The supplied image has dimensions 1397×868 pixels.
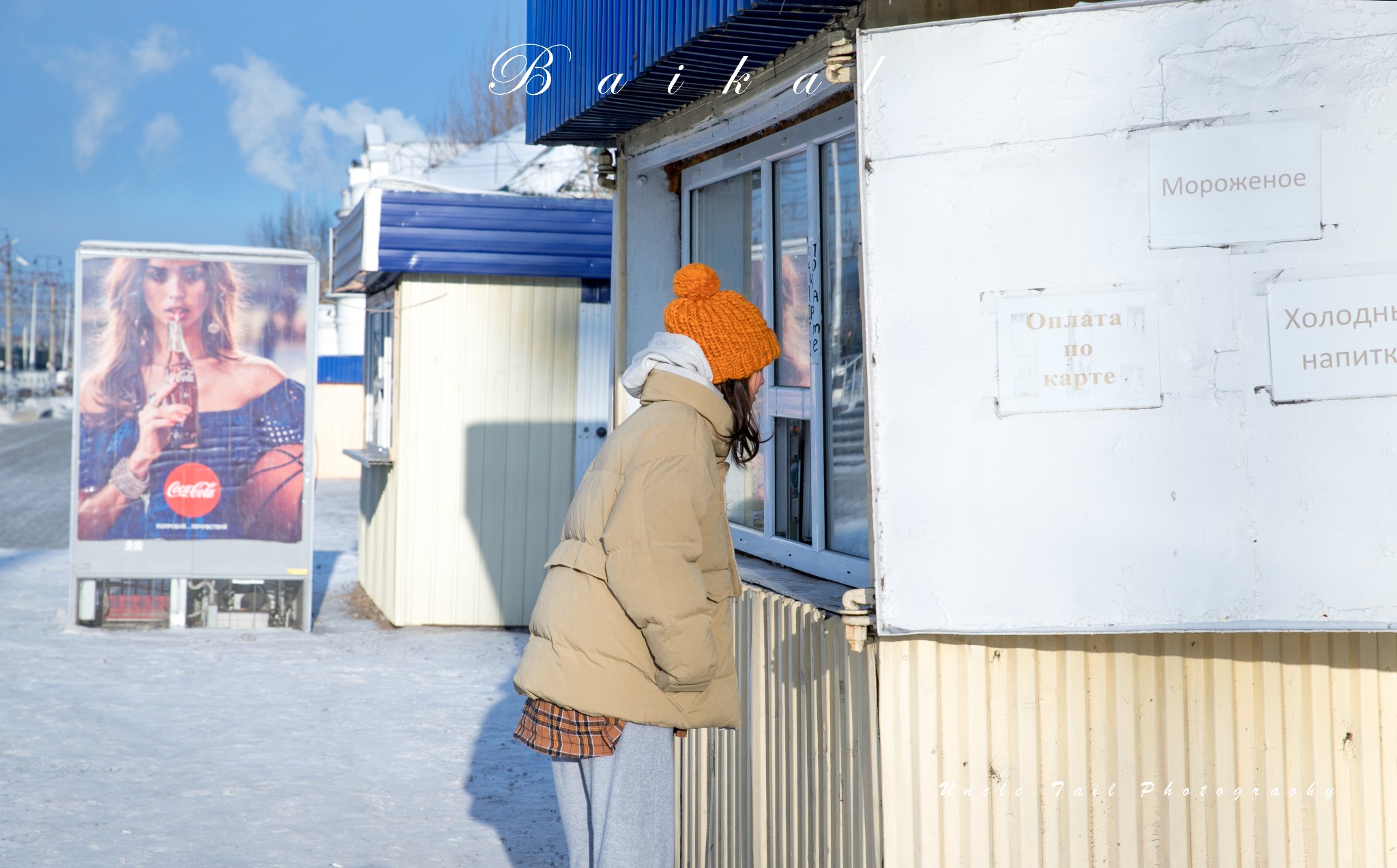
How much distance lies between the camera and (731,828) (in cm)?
353

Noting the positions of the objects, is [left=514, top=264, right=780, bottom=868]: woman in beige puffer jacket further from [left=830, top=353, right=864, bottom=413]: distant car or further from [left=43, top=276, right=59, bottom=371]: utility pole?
[left=43, top=276, right=59, bottom=371]: utility pole

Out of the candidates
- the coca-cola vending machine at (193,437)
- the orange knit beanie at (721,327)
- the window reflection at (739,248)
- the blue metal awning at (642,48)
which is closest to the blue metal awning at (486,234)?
the coca-cola vending machine at (193,437)

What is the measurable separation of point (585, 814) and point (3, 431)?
36.1m

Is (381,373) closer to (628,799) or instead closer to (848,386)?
(848,386)

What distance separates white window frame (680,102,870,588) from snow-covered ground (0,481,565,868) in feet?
4.57

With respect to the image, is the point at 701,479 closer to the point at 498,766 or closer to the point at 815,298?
the point at 815,298

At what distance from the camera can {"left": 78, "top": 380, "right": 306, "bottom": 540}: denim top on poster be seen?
7.66m

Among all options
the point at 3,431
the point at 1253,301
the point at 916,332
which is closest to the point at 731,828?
the point at 916,332

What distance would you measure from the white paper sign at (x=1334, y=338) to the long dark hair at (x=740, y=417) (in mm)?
1010

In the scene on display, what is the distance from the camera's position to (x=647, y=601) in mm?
2340

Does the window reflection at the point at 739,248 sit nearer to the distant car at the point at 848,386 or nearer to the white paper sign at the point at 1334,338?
the distant car at the point at 848,386

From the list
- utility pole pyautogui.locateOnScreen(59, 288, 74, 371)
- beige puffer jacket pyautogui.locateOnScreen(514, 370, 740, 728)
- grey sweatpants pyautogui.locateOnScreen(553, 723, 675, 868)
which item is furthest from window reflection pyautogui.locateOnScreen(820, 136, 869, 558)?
utility pole pyautogui.locateOnScreen(59, 288, 74, 371)

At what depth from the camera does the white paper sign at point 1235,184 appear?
218 cm

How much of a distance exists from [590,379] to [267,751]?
360 centimetres
